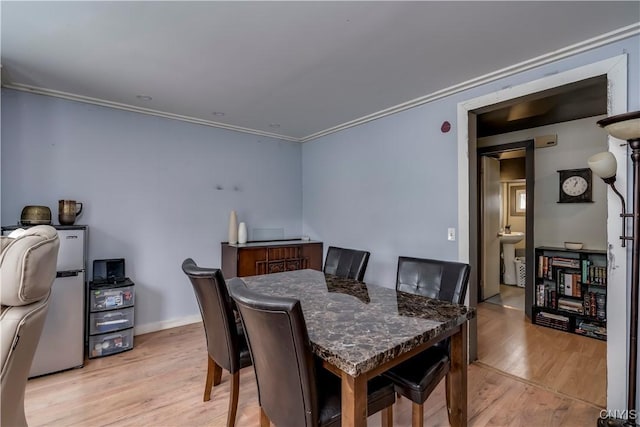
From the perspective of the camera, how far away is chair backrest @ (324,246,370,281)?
2562 mm

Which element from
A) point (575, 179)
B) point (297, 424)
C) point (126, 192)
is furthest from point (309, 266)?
point (575, 179)

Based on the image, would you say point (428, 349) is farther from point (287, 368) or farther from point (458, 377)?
point (287, 368)

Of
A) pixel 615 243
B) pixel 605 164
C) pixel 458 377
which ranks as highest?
pixel 605 164

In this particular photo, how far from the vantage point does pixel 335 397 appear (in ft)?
4.26

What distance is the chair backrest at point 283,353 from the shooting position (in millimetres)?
1075

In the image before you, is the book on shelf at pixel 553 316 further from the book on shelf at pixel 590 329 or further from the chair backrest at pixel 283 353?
the chair backrest at pixel 283 353

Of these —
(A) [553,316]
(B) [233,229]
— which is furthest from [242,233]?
(A) [553,316]

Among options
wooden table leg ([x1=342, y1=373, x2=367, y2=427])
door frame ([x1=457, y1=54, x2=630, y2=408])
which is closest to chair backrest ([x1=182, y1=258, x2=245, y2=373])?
wooden table leg ([x1=342, y1=373, x2=367, y2=427])

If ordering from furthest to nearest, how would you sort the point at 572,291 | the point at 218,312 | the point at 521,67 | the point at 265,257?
1. the point at 265,257
2. the point at 572,291
3. the point at 521,67
4. the point at 218,312

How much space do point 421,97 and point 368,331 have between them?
2444 millimetres


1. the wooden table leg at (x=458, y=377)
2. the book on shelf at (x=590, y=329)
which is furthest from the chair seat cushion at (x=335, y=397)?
the book on shelf at (x=590, y=329)

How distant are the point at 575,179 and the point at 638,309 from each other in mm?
2387

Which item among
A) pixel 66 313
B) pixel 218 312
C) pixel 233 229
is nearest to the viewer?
pixel 218 312

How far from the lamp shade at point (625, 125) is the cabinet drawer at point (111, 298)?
12.6 feet
